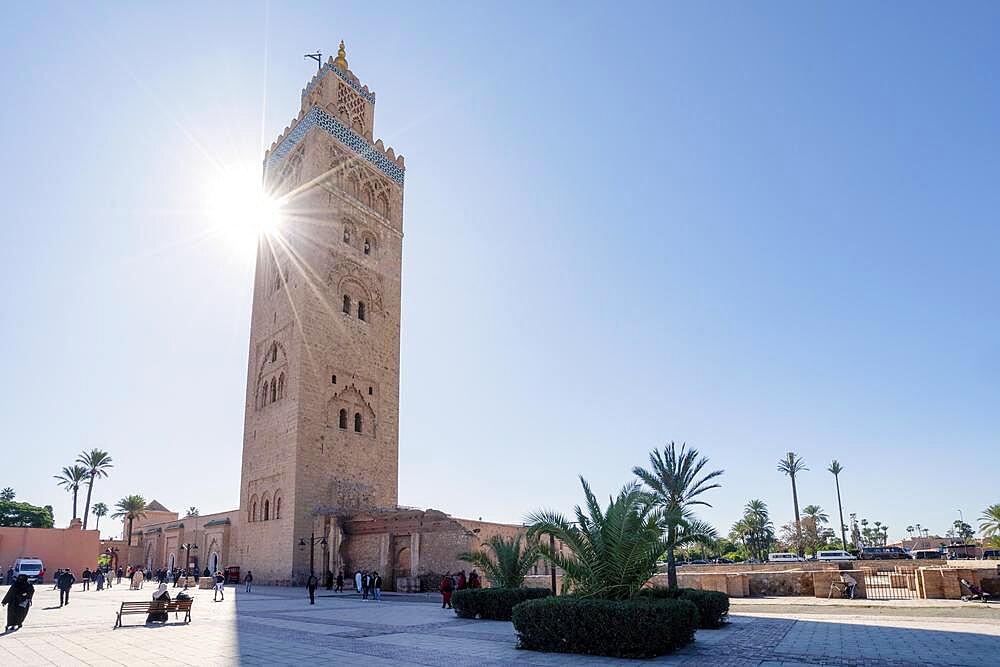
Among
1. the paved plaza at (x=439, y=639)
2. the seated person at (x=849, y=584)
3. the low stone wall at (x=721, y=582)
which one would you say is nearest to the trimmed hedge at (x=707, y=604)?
the paved plaza at (x=439, y=639)

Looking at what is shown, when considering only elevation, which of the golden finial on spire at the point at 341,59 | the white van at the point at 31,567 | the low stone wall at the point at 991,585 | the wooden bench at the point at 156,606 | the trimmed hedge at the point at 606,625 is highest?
the golden finial on spire at the point at 341,59

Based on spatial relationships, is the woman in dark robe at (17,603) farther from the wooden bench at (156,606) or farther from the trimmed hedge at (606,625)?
the trimmed hedge at (606,625)

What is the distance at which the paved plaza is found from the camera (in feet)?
25.7

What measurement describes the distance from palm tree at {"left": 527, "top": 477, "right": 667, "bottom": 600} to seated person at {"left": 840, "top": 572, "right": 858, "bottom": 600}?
10.6 meters

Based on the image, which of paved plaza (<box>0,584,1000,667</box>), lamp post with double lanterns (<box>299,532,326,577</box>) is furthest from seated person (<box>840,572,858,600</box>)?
A: lamp post with double lanterns (<box>299,532,326,577</box>)

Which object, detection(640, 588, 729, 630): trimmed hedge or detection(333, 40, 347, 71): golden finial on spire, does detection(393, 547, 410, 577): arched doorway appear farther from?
detection(333, 40, 347, 71): golden finial on spire

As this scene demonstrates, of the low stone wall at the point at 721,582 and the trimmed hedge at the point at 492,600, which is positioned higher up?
the trimmed hedge at the point at 492,600

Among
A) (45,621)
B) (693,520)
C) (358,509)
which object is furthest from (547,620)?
(358,509)

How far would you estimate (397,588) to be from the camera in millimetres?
23266

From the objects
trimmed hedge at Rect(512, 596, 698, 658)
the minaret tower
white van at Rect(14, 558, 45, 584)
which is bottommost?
white van at Rect(14, 558, 45, 584)

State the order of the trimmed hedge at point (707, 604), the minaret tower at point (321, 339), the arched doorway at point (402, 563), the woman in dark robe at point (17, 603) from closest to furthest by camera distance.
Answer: the trimmed hedge at point (707, 604)
the woman in dark robe at point (17, 603)
the arched doorway at point (402, 563)
the minaret tower at point (321, 339)

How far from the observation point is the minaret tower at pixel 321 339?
2817cm

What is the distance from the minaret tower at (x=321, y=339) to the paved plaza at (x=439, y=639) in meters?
13.2

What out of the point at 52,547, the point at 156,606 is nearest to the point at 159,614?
the point at 156,606
